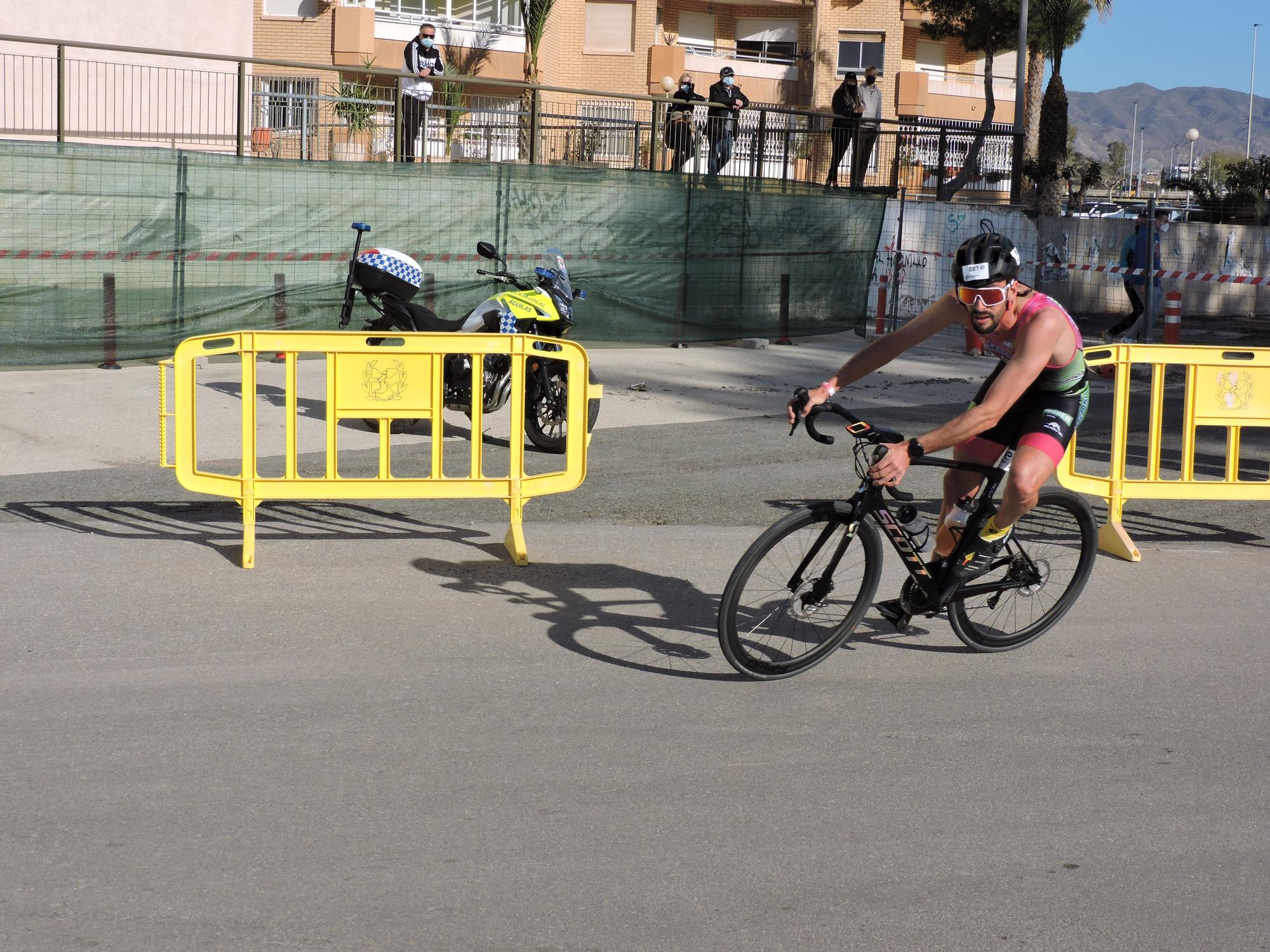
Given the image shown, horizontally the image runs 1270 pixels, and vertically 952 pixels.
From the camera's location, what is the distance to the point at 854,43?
189 feet

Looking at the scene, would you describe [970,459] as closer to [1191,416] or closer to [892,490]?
[892,490]

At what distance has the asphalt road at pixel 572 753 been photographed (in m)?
3.79

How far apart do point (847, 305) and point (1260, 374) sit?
11.3 m

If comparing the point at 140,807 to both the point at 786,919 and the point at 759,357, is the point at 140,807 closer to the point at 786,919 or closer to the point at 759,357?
the point at 786,919

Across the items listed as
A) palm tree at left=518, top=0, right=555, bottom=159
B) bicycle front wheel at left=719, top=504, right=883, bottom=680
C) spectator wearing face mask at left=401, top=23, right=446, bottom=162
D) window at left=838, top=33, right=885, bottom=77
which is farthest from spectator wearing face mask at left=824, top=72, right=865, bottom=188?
window at left=838, top=33, right=885, bottom=77

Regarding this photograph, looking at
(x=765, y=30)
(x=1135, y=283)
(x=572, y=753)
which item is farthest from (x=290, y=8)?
(x=572, y=753)

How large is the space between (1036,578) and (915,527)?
0.76m

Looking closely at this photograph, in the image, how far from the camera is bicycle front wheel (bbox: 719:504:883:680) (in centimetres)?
541

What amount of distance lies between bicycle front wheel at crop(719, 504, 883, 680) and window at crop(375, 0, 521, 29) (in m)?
40.6

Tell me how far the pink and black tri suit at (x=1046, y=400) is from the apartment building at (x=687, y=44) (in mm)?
38149

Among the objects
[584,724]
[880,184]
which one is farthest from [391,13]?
[584,724]

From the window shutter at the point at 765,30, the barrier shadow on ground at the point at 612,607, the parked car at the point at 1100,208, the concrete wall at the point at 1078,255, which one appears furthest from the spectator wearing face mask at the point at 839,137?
the window shutter at the point at 765,30

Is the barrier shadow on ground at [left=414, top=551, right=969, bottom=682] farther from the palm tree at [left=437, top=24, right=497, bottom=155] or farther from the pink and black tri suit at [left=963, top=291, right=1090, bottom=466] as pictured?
the palm tree at [left=437, top=24, right=497, bottom=155]

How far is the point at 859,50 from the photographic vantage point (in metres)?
57.8
